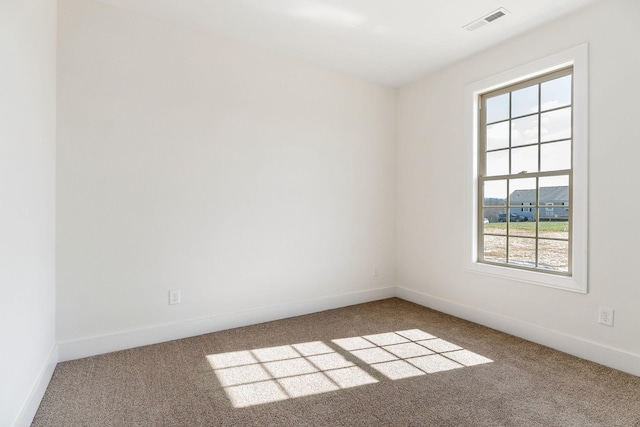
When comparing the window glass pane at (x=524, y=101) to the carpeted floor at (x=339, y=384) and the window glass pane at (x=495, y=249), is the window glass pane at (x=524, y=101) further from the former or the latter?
the carpeted floor at (x=339, y=384)

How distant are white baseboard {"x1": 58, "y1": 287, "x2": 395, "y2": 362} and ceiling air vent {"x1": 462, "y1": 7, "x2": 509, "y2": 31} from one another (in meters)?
2.94

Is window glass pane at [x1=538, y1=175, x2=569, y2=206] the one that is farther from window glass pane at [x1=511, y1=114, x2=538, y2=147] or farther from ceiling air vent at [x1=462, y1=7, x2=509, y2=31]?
ceiling air vent at [x1=462, y1=7, x2=509, y2=31]

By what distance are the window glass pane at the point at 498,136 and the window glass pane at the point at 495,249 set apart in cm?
92

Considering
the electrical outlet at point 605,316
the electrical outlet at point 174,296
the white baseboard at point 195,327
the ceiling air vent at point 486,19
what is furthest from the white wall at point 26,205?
the electrical outlet at point 605,316

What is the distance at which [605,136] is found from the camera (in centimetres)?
249

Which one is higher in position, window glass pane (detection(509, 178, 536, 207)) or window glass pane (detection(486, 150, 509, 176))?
window glass pane (detection(486, 150, 509, 176))

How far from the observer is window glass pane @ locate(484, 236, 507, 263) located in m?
3.29

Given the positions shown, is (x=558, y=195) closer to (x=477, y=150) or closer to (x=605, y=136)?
(x=605, y=136)

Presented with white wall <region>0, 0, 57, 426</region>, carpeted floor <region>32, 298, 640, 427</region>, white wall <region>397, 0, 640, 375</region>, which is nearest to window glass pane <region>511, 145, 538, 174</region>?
white wall <region>397, 0, 640, 375</region>

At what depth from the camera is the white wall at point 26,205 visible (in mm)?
1487

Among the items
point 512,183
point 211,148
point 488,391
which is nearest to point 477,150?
point 512,183

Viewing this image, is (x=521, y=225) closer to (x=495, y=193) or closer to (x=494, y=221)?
(x=494, y=221)

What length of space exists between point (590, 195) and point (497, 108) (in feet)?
4.05

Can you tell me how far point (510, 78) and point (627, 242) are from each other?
1679 millimetres
